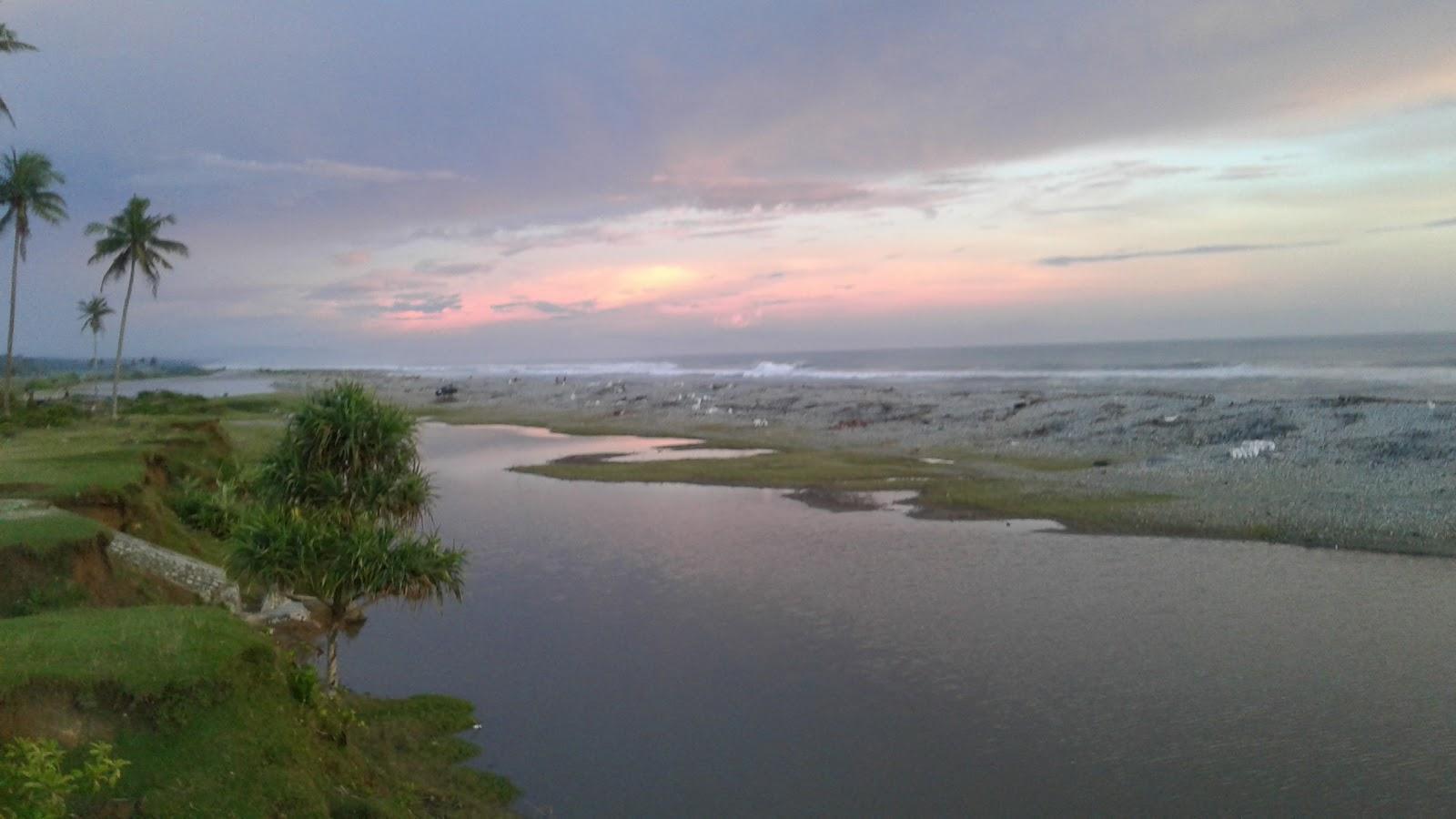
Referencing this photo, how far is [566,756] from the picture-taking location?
53.9 feet

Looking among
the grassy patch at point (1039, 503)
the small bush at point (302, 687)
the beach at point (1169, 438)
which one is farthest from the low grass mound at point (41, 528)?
the grassy patch at point (1039, 503)

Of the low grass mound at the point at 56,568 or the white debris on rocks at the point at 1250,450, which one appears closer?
the low grass mound at the point at 56,568

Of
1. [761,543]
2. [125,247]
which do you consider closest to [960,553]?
[761,543]

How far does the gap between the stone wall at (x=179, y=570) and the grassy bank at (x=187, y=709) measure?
2.46ft

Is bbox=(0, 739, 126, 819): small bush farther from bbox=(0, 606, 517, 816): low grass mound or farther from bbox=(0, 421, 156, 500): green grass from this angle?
bbox=(0, 421, 156, 500): green grass

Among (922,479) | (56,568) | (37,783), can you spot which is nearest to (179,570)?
(56,568)

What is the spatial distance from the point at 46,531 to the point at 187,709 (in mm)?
8967

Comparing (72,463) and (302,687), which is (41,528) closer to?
(302,687)

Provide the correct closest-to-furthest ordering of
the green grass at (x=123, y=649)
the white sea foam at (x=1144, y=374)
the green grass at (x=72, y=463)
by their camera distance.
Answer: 1. the green grass at (x=123, y=649)
2. the green grass at (x=72, y=463)
3. the white sea foam at (x=1144, y=374)

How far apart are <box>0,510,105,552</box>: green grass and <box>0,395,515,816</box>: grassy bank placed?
0.03 meters

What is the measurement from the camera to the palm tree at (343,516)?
16266mm

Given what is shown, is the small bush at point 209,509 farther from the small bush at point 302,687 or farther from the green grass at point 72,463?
the small bush at point 302,687

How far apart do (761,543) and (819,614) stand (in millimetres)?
8127

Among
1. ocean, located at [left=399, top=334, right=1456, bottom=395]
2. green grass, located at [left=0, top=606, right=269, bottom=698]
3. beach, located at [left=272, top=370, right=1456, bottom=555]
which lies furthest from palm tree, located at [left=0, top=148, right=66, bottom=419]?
ocean, located at [left=399, top=334, right=1456, bottom=395]
